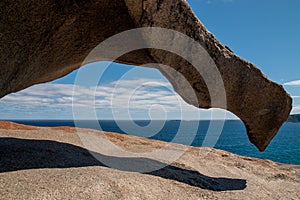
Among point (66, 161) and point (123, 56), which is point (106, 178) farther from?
point (123, 56)

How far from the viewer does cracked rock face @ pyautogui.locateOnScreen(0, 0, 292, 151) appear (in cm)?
518

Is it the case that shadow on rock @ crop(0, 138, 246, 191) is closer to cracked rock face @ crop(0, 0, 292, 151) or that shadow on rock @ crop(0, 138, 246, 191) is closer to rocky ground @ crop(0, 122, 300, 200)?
rocky ground @ crop(0, 122, 300, 200)

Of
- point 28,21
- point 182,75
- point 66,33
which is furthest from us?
point 182,75

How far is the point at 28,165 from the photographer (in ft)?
17.5

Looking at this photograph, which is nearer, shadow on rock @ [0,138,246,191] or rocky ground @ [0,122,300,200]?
rocky ground @ [0,122,300,200]

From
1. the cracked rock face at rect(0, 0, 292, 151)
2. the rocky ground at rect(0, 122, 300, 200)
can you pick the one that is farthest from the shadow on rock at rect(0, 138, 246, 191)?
the cracked rock face at rect(0, 0, 292, 151)

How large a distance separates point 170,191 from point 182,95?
8.98 feet

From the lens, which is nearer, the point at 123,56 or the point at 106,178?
the point at 106,178

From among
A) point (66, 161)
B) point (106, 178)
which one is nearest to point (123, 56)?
point (66, 161)

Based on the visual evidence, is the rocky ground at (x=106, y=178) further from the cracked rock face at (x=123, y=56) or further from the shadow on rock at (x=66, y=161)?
the cracked rock face at (x=123, y=56)

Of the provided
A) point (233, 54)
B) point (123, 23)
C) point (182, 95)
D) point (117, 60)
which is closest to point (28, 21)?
point (123, 23)

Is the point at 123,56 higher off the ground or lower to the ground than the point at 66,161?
higher

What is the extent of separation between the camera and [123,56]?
738 centimetres

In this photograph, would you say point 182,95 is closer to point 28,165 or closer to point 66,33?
point 66,33
